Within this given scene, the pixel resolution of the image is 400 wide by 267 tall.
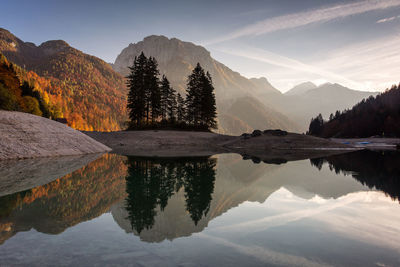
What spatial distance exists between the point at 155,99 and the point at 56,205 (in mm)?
50489

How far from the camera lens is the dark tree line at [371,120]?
91.9 metres

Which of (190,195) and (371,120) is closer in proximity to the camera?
(190,195)

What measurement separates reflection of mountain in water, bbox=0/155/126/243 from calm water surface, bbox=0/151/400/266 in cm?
3

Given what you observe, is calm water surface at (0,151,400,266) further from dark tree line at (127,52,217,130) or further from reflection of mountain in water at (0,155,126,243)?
dark tree line at (127,52,217,130)

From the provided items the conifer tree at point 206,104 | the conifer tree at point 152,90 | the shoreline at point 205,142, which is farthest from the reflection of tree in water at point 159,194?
the conifer tree at point 206,104

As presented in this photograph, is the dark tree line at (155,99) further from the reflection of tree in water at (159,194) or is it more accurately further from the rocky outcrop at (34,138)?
the reflection of tree in water at (159,194)

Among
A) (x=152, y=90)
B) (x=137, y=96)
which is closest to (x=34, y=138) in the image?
(x=137, y=96)

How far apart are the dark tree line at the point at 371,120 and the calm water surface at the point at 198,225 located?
10138 cm

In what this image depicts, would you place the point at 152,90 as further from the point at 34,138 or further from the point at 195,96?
the point at 34,138

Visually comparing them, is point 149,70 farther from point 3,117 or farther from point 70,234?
point 70,234

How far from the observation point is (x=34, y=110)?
67312 mm

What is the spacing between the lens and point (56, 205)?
7883 mm

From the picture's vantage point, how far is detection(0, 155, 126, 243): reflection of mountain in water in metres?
6.10

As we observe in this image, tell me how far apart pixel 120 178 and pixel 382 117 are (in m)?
115
